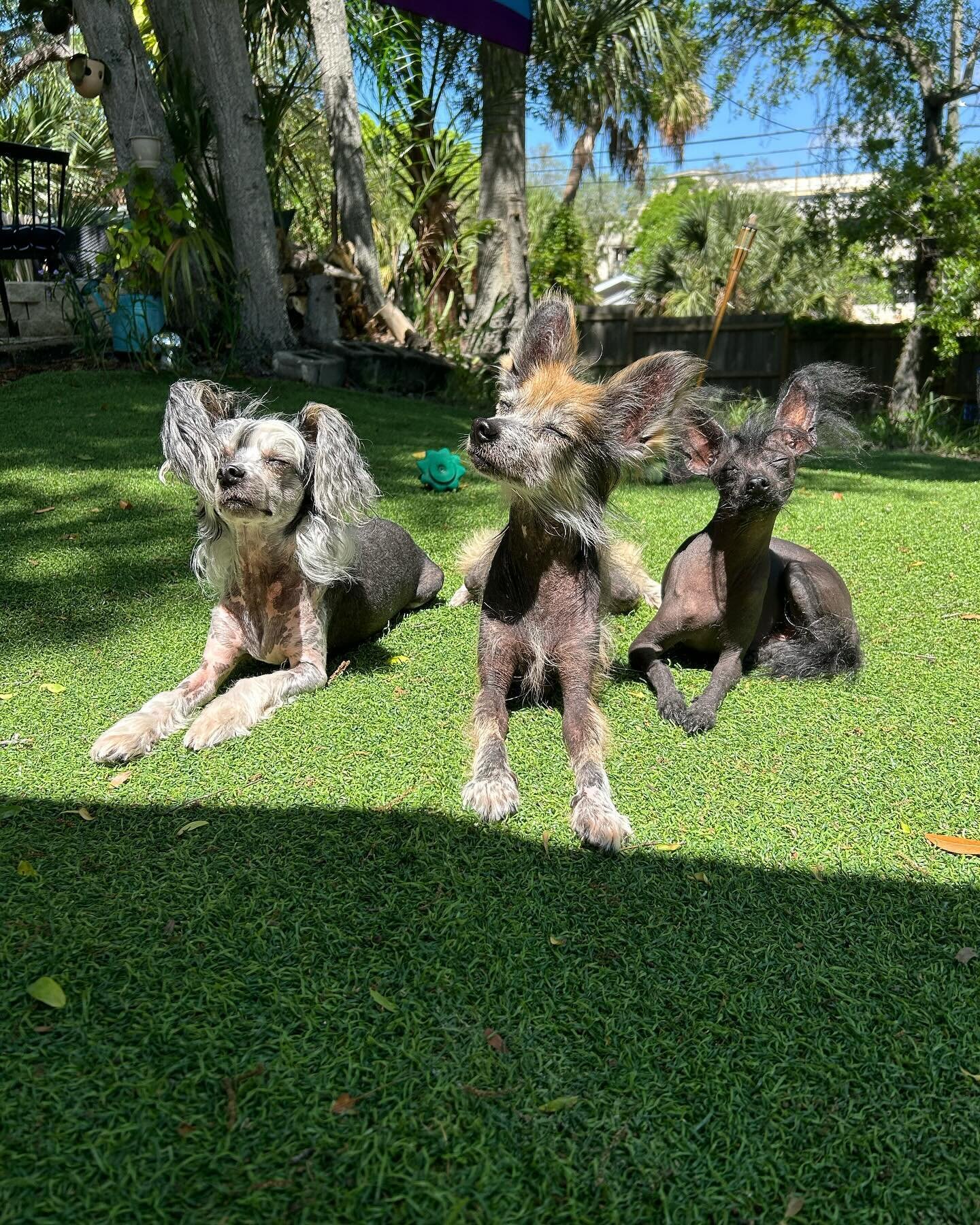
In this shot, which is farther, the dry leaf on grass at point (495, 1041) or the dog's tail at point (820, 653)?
the dog's tail at point (820, 653)

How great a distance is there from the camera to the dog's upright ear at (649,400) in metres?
3.38

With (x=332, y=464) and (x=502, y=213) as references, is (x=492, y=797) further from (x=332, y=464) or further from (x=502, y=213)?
(x=502, y=213)

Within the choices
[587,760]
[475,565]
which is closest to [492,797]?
[587,760]

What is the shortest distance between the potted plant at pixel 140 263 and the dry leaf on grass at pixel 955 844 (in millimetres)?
9221

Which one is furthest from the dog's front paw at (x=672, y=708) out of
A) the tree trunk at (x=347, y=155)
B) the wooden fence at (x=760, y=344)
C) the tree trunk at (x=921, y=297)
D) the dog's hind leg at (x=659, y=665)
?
the wooden fence at (x=760, y=344)

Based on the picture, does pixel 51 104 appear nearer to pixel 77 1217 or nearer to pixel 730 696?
pixel 730 696

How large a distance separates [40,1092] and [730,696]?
2973 mm

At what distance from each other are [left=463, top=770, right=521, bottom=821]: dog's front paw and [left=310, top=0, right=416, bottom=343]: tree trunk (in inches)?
457

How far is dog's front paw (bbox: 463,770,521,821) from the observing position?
9.82 feet

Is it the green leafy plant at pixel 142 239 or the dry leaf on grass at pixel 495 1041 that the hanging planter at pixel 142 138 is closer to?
the green leafy plant at pixel 142 239

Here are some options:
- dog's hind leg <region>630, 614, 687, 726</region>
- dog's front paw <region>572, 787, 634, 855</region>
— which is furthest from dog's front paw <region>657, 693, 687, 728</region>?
dog's front paw <region>572, 787, 634, 855</region>

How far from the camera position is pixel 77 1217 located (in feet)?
5.21

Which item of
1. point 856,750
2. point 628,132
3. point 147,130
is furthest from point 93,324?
point 628,132

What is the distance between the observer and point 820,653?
164 inches
